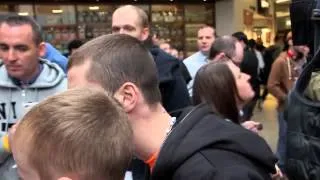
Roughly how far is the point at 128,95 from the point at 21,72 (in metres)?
1.37

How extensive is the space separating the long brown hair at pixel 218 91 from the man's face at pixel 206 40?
9.22 ft

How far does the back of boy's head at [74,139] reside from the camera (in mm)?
1444

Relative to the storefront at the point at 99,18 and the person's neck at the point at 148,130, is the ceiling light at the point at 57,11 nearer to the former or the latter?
the storefront at the point at 99,18

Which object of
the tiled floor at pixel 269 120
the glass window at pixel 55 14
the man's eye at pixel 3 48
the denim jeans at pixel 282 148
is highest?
the glass window at pixel 55 14

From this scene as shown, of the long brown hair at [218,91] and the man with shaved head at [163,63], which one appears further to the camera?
the man with shaved head at [163,63]

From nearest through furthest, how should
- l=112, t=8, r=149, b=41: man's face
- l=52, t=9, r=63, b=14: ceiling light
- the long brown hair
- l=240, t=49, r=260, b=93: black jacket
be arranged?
the long brown hair, l=112, t=8, r=149, b=41: man's face, l=240, t=49, r=260, b=93: black jacket, l=52, t=9, r=63, b=14: ceiling light

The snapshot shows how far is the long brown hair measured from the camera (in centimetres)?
354

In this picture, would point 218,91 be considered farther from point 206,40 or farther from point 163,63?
point 206,40

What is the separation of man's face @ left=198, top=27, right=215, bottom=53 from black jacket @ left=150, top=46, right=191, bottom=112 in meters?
2.35

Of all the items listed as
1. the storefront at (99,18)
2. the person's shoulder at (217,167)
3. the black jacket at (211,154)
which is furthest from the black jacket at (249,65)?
the storefront at (99,18)

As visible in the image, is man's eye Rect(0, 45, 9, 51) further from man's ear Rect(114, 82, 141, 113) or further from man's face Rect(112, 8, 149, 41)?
man's ear Rect(114, 82, 141, 113)

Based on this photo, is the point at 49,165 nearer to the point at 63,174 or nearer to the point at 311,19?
the point at 63,174

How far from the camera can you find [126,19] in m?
4.29

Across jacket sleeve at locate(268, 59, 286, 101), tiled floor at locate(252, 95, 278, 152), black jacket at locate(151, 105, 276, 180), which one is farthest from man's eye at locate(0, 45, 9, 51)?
tiled floor at locate(252, 95, 278, 152)
